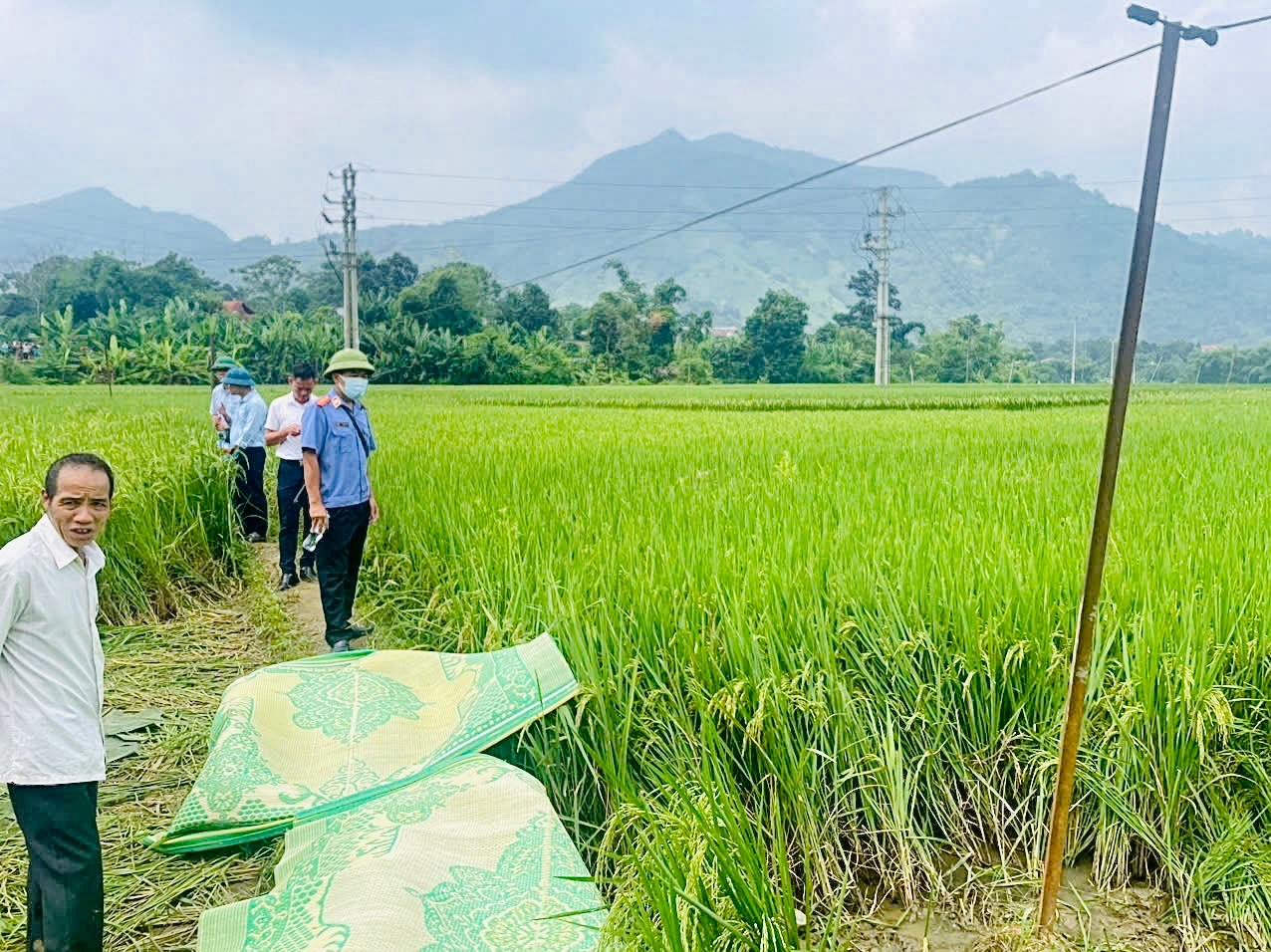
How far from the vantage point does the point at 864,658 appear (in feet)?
9.02

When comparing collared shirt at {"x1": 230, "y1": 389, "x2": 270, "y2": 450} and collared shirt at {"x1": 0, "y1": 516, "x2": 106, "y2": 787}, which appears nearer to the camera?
collared shirt at {"x1": 0, "y1": 516, "x2": 106, "y2": 787}

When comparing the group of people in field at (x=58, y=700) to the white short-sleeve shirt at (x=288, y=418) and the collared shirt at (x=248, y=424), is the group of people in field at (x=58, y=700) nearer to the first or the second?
the white short-sleeve shirt at (x=288, y=418)

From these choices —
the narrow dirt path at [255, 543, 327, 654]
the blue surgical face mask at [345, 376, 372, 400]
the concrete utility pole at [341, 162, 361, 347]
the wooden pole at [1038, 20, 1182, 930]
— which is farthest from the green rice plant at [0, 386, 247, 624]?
the concrete utility pole at [341, 162, 361, 347]

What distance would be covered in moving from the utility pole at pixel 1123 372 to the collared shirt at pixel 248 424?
5.99 metres

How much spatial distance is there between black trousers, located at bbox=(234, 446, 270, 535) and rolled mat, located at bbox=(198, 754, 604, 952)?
15.3 feet

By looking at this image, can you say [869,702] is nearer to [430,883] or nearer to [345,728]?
[430,883]

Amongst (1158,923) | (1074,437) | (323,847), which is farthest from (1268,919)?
(1074,437)

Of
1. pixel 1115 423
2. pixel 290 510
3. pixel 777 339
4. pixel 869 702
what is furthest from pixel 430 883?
pixel 777 339

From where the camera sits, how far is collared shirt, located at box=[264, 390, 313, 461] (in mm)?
6242

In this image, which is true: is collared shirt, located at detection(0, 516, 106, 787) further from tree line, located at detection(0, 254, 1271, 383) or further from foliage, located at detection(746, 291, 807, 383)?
foliage, located at detection(746, 291, 807, 383)

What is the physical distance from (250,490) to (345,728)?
14.6ft

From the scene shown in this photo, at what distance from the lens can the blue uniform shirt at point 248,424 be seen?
22.3 feet

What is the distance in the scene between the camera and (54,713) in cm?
215

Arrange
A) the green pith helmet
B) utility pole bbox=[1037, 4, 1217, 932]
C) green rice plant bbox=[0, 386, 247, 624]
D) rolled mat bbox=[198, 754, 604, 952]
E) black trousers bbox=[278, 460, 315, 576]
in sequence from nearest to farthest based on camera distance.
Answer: utility pole bbox=[1037, 4, 1217, 932], rolled mat bbox=[198, 754, 604, 952], the green pith helmet, green rice plant bbox=[0, 386, 247, 624], black trousers bbox=[278, 460, 315, 576]
